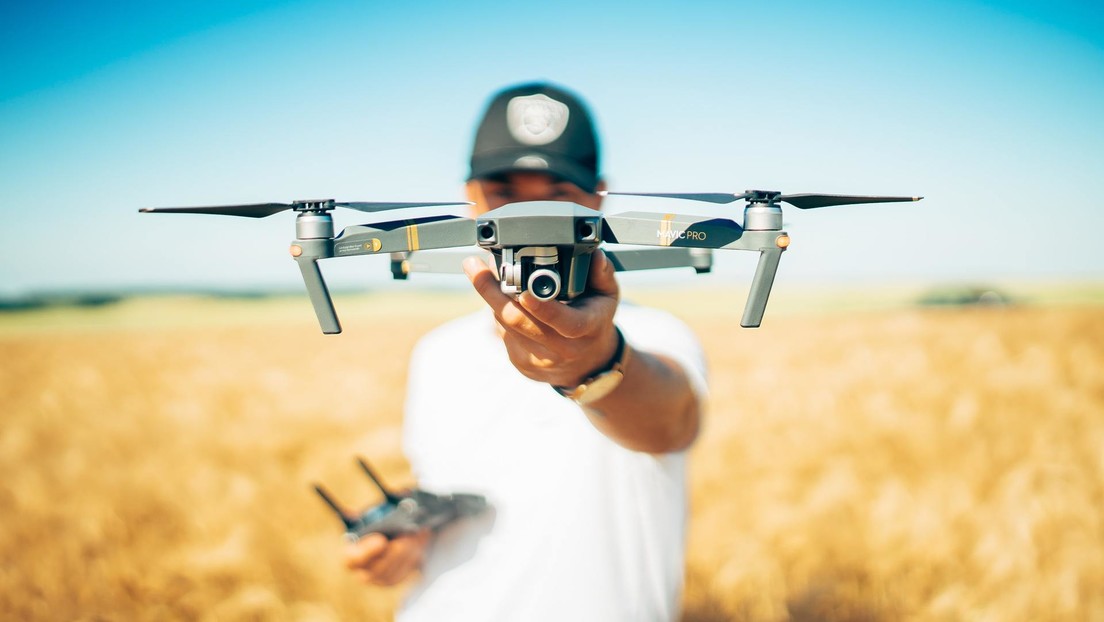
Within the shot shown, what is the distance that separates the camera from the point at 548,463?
3.04m

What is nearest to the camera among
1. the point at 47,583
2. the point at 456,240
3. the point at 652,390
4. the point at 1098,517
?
the point at 456,240

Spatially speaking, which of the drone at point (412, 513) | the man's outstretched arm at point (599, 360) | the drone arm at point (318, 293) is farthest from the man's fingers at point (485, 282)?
the drone at point (412, 513)

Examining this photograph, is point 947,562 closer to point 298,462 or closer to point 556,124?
point 556,124

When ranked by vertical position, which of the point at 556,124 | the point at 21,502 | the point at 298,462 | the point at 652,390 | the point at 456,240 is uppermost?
the point at 556,124

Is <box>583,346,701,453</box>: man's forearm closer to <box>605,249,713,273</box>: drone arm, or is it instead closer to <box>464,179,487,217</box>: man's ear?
<box>605,249,713,273</box>: drone arm

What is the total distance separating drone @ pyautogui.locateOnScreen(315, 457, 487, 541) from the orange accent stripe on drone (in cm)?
204

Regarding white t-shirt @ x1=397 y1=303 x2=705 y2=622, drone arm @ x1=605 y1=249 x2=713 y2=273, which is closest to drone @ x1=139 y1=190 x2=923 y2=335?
drone arm @ x1=605 y1=249 x2=713 y2=273

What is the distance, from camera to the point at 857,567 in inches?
220

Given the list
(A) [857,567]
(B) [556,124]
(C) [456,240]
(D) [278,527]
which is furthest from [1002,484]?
(D) [278,527]

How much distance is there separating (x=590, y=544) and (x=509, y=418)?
2.58 ft

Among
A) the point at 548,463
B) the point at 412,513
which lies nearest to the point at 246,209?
the point at 548,463

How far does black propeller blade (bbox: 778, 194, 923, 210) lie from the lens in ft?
5.51

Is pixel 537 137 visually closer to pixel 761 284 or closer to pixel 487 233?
pixel 487 233

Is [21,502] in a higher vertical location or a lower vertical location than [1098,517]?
higher
